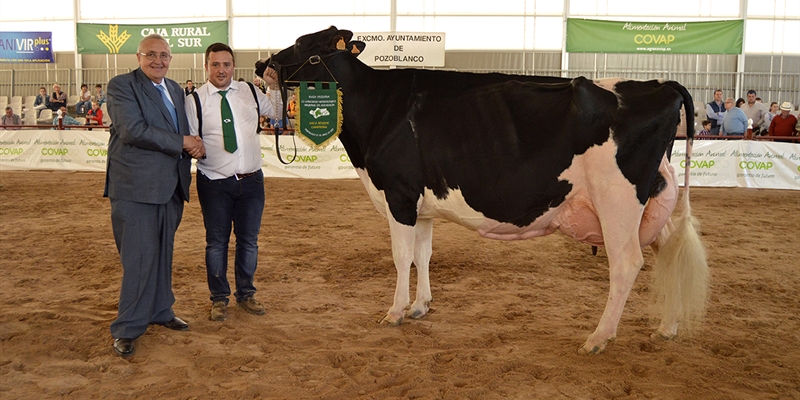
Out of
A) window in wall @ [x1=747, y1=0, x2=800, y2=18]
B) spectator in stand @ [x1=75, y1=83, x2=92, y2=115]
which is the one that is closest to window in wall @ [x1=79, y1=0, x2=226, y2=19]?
spectator in stand @ [x1=75, y1=83, x2=92, y2=115]

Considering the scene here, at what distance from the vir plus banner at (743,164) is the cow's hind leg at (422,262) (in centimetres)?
1106

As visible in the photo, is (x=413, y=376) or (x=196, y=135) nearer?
(x=413, y=376)

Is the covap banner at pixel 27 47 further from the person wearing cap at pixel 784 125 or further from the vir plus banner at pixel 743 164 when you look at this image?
the person wearing cap at pixel 784 125

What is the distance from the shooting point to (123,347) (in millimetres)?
4273

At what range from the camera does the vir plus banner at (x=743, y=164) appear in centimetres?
1449

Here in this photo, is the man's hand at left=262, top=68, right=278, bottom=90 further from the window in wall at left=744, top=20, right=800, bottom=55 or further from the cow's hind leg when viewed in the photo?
the window in wall at left=744, top=20, right=800, bottom=55

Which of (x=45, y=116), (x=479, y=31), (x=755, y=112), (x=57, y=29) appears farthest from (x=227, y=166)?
(x=57, y=29)

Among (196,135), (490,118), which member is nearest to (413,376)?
(490,118)

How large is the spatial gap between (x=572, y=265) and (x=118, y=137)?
4.84m

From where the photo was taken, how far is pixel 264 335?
15.5ft

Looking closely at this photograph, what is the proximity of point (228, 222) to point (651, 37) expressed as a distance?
17427 mm

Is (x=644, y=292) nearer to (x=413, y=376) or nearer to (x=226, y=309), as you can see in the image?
(x=413, y=376)

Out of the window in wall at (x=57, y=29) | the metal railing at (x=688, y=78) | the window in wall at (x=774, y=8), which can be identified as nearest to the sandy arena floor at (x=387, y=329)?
the metal railing at (x=688, y=78)

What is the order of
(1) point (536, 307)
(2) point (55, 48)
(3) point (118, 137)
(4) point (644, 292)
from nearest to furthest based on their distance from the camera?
1. (3) point (118, 137)
2. (1) point (536, 307)
3. (4) point (644, 292)
4. (2) point (55, 48)
